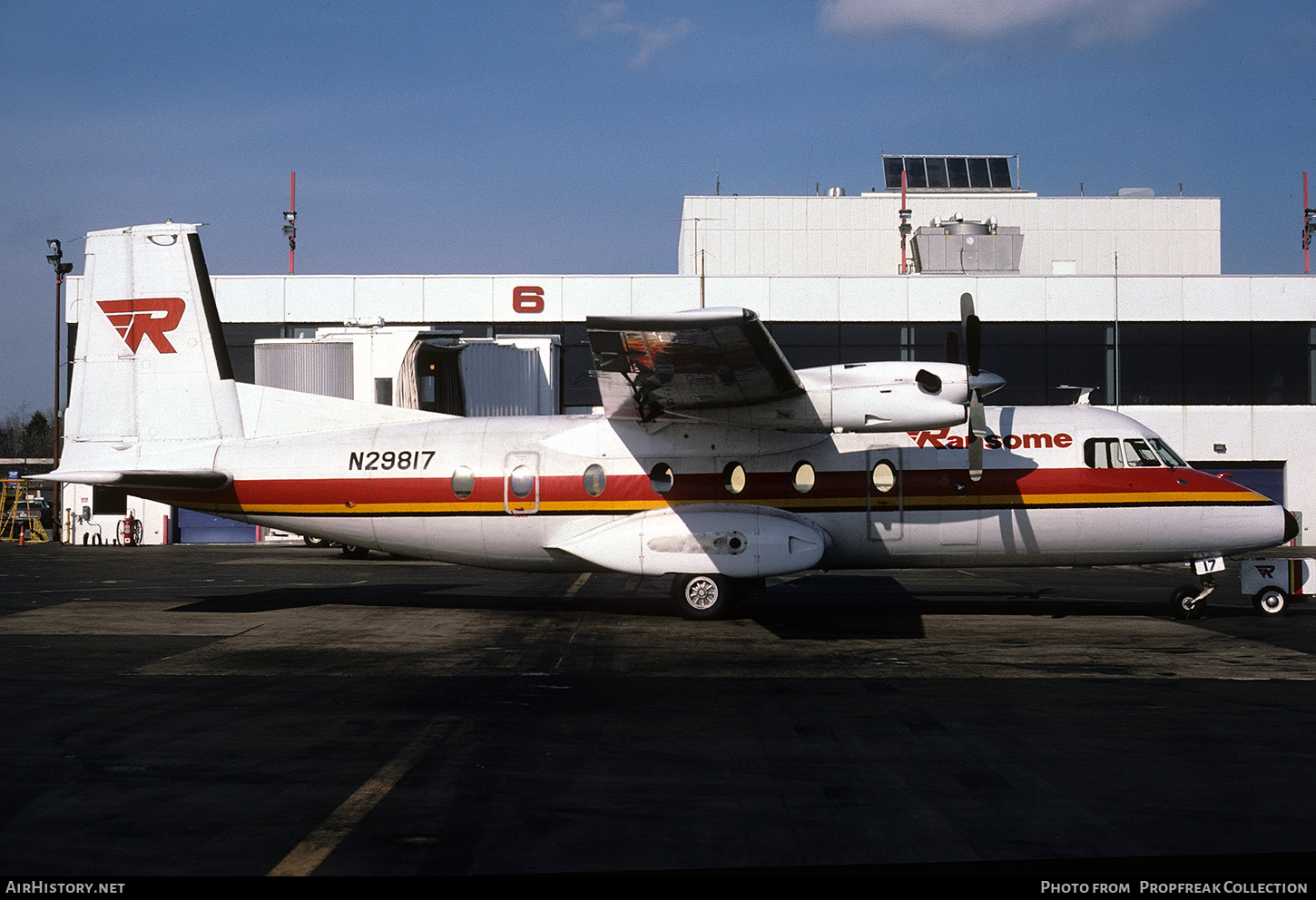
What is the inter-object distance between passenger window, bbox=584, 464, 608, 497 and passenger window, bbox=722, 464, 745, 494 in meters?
1.84

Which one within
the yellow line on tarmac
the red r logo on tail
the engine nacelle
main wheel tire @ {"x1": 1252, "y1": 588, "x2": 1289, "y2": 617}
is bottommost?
main wheel tire @ {"x1": 1252, "y1": 588, "x2": 1289, "y2": 617}

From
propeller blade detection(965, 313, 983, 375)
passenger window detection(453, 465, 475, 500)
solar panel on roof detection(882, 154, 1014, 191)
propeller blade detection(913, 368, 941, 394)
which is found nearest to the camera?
propeller blade detection(913, 368, 941, 394)

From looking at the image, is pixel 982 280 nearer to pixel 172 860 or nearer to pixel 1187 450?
pixel 1187 450

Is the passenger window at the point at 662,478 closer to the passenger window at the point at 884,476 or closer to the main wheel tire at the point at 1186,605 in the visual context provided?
the passenger window at the point at 884,476

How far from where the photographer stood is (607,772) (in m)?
7.15

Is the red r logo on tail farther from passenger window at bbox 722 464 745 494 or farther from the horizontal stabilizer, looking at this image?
passenger window at bbox 722 464 745 494

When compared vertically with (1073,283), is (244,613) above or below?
below

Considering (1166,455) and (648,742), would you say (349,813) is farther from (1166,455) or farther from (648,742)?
(1166,455)

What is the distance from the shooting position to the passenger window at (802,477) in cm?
1552

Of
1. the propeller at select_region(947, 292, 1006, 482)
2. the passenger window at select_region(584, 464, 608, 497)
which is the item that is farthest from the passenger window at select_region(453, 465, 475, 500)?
the propeller at select_region(947, 292, 1006, 482)

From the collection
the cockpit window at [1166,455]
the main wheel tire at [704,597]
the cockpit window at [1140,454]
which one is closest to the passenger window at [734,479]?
the main wheel tire at [704,597]

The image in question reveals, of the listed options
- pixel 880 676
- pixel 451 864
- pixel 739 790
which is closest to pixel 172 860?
pixel 451 864

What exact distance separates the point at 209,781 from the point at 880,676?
22.3ft

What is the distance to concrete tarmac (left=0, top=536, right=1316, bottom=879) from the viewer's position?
5.59 metres
